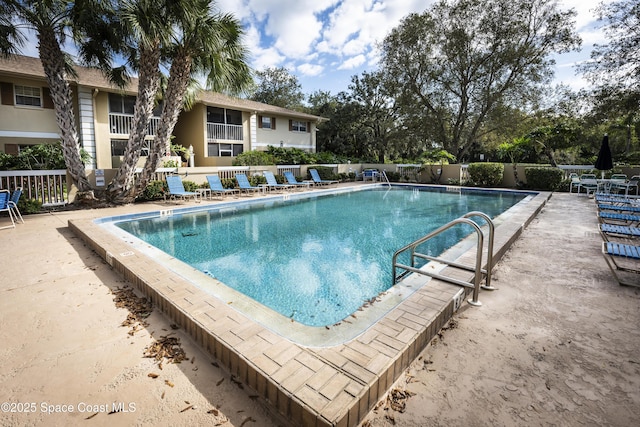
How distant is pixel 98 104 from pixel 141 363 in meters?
17.3

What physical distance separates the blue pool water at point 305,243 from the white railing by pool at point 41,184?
3.71 metres

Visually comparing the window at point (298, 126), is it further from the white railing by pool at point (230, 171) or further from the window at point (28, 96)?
the window at point (28, 96)

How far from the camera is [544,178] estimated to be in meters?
15.9

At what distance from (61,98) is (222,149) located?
11.6 meters

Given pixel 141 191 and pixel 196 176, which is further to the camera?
pixel 196 176

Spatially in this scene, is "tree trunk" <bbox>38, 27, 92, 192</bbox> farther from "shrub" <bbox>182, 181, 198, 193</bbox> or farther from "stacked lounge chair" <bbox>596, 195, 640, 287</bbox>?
"stacked lounge chair" <bbox>596, 195, 640, 287</bbox>

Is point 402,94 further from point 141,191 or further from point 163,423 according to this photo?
point 163,423

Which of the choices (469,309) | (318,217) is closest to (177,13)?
(318,217)

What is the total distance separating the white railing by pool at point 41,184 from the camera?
31.0ft

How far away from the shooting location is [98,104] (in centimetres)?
1576

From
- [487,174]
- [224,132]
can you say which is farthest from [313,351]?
[224,132]

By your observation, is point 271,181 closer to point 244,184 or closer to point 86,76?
point 244,184

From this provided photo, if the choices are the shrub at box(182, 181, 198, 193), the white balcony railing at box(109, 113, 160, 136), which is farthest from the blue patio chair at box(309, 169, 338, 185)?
the white balcony railing at box(109, 113, 160, 136)

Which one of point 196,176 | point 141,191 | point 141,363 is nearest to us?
point 141,363
